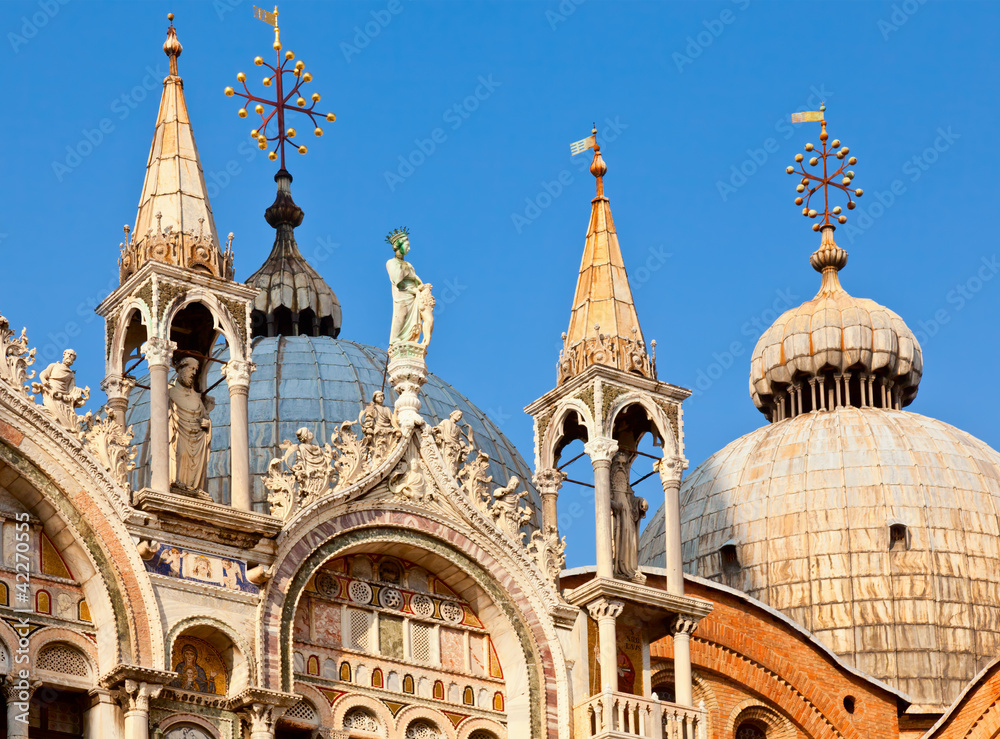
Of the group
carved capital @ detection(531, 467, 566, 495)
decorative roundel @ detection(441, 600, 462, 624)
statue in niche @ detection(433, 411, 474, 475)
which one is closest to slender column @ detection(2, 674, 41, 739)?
decorative roundel @ detection(441, 600, 462, 624)

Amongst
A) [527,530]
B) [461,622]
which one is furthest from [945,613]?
[461,622]

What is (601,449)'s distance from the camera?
31953 mm

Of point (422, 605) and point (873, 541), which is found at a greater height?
point (873, 541)

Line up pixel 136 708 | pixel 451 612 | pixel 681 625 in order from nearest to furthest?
1. pixel 136 708
2. pixel 451 612
3. pixel 681 625

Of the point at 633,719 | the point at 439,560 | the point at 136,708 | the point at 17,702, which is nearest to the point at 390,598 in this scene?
the point at 439,560

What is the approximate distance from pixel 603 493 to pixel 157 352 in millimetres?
6503

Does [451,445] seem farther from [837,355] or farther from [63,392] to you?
[837,355]

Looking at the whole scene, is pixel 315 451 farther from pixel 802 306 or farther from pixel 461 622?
pixel 802 306

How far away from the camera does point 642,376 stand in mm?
32812

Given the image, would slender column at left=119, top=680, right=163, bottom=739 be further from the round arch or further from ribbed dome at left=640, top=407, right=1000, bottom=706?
ribbed dome at left=640, top=407, right=1000, bottom=706

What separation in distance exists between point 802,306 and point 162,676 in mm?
34198

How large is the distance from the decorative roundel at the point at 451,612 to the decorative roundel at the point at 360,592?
108cm

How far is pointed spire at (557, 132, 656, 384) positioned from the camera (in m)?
32.8

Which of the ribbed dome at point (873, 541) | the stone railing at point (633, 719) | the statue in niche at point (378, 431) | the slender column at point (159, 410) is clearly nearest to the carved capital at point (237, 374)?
the slender column at point (159, 410)
